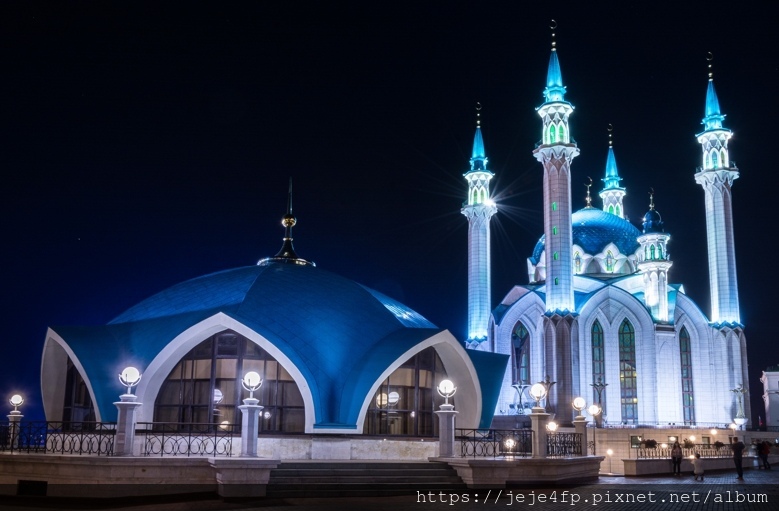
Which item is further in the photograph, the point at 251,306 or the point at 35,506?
the point at 251,306

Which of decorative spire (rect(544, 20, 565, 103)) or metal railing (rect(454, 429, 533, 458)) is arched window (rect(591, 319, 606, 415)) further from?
metal railing (rect(454, 429, 533, 458))

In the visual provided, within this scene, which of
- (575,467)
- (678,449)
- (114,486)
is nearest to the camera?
(114,486)

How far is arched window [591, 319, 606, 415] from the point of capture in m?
51.9

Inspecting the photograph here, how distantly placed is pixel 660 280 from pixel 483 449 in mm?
34540

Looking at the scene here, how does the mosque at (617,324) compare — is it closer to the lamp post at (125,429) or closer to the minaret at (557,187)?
the minaret at (557,187)

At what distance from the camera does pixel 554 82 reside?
55156 millimetres

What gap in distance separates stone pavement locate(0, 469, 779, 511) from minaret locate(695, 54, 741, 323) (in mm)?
35873

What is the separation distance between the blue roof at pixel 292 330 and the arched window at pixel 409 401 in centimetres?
111

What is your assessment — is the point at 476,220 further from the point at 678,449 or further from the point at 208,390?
the point at 208,390

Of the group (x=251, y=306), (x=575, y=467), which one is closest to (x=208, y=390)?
(x=251, y=306)

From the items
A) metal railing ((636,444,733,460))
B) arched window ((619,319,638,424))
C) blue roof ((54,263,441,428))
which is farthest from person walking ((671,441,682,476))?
arched window ((619,319,638,424))

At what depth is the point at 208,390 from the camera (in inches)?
979

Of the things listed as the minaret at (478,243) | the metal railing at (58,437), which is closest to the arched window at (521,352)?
the minaret at (478,243)

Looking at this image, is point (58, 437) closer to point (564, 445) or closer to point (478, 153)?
point (564, 445)
